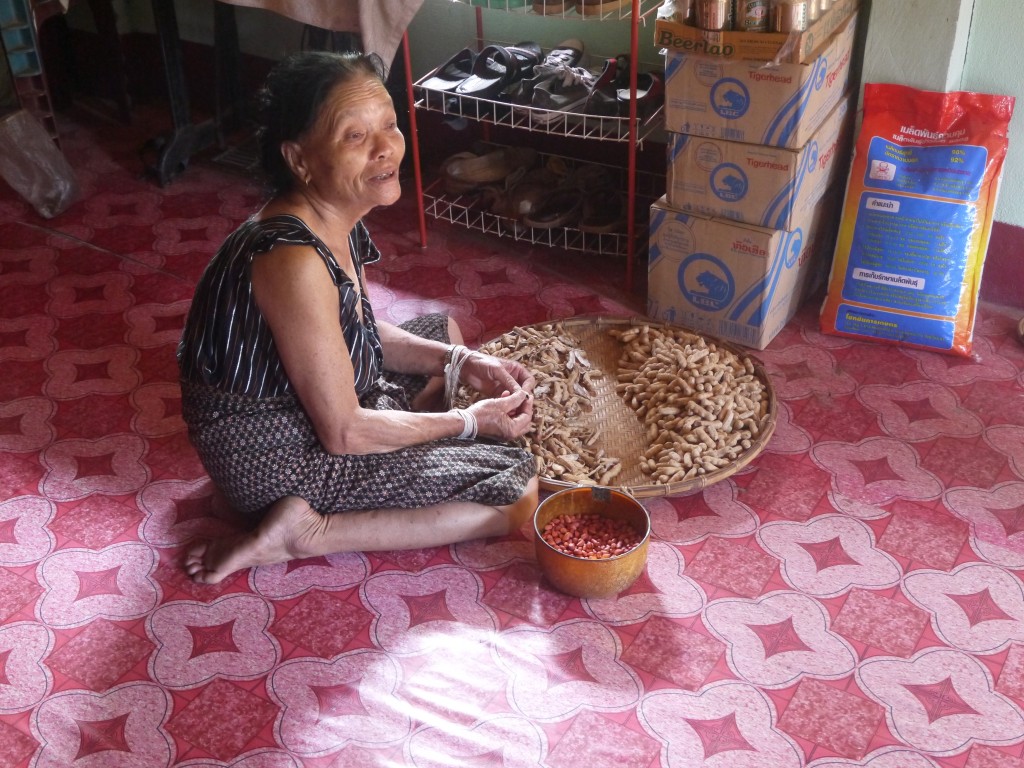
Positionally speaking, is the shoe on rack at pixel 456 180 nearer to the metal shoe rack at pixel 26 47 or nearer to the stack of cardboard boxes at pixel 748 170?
the stack of cardboard boxes at pixel 748 170

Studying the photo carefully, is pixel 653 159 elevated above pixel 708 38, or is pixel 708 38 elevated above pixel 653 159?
pixel 708 38

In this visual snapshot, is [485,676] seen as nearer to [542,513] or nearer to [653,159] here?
[542,513]

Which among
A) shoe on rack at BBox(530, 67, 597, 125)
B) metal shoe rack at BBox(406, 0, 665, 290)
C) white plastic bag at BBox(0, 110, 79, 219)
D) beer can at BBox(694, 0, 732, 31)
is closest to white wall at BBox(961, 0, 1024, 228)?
beer can at BBox(694, 0, 732, 31)

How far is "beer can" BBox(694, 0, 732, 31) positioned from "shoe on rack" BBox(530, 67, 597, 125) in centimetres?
49

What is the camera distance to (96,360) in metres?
2.91

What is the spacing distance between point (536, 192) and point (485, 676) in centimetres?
171

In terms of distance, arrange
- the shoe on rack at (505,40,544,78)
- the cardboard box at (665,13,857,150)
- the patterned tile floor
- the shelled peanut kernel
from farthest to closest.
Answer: the shoe on rack at (505,40,544,78), the cardboard box at (665,13,857,150), the shelled peanut kernel, the patterned tile floor

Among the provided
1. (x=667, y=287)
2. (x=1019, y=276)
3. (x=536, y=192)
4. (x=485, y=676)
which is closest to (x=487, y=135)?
(x=536, y=192)

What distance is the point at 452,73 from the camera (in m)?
3.13

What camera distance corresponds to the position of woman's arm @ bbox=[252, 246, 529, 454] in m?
1.93

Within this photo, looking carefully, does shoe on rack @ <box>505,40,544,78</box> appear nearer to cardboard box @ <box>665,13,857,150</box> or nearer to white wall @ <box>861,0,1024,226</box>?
cardboard box @ <box>665,13,857,150</box>

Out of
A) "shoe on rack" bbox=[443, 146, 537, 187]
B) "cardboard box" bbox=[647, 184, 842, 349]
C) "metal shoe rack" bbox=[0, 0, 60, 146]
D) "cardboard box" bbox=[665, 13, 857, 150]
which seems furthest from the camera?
"metal shoe rack" bbox=[0, 0, 60, 146]

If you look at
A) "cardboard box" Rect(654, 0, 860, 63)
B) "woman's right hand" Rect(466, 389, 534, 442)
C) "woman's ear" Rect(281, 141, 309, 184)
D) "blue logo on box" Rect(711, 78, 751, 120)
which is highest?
"cardboard box" Rect(654, 0, 860, 63)

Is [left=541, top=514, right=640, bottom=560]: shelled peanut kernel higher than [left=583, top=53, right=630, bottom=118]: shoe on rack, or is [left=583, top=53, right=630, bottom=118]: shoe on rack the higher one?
[left=583, top=53, right=630, bottom=118]: shoe on rack
